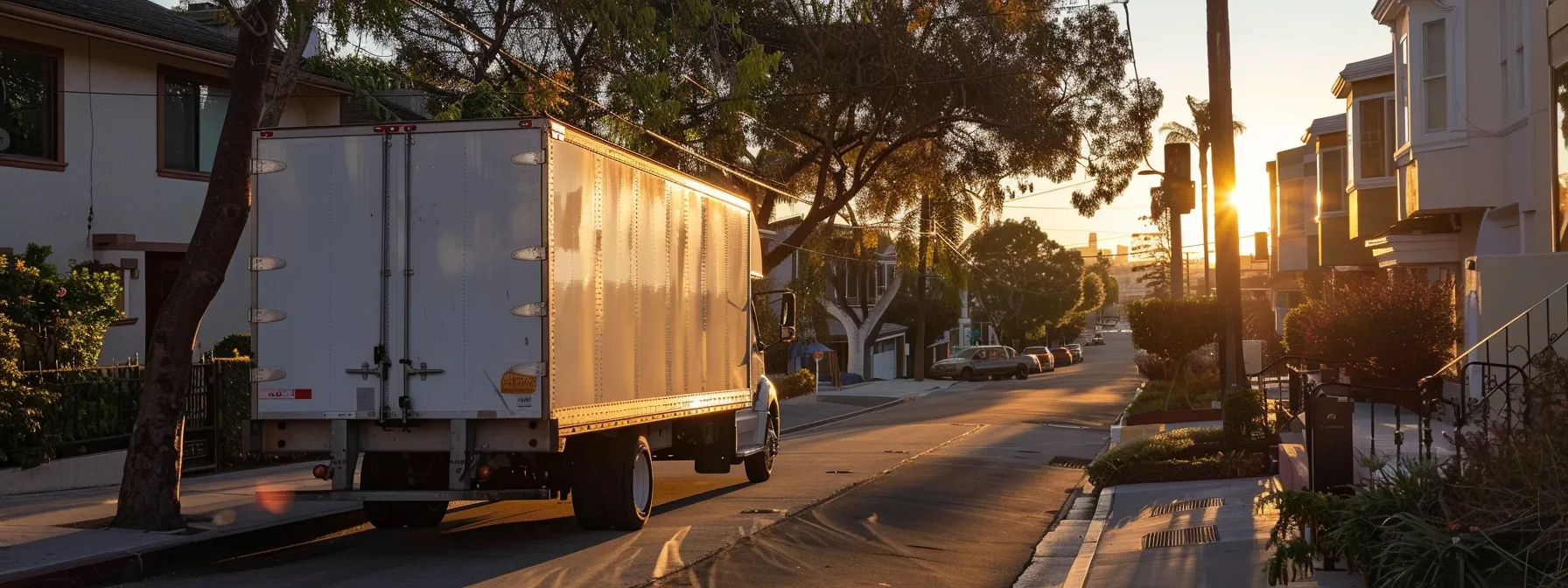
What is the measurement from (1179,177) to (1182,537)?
8387mm

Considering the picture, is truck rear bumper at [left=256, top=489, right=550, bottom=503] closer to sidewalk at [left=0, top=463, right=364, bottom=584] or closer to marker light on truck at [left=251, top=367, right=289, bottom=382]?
marker light on truck at [left=251, top=367, right=289, bottom=382]

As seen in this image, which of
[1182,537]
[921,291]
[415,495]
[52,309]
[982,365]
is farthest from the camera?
[982,365]

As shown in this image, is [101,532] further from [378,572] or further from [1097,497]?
[1097,497]

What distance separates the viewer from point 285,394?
448 inches

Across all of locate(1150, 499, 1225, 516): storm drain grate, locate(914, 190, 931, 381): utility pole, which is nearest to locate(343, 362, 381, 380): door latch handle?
locate(1150, 499, 1225, 516): storm drain grate

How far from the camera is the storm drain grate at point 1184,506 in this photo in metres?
13.6

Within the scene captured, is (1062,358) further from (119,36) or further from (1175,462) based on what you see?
(119,36)

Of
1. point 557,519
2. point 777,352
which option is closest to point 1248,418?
point 557,519

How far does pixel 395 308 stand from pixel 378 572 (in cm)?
204

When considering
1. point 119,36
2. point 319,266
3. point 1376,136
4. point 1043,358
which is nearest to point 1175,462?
point 319,266

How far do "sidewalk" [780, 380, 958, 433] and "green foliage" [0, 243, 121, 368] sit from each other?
A: 17672 mm

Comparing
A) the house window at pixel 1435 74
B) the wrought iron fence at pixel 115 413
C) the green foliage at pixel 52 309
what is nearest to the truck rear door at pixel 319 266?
the wrought iron fence at pixel 115 413

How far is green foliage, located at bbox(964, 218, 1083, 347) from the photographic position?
94562 millimetres

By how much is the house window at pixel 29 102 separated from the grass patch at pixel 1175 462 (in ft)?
47.9
